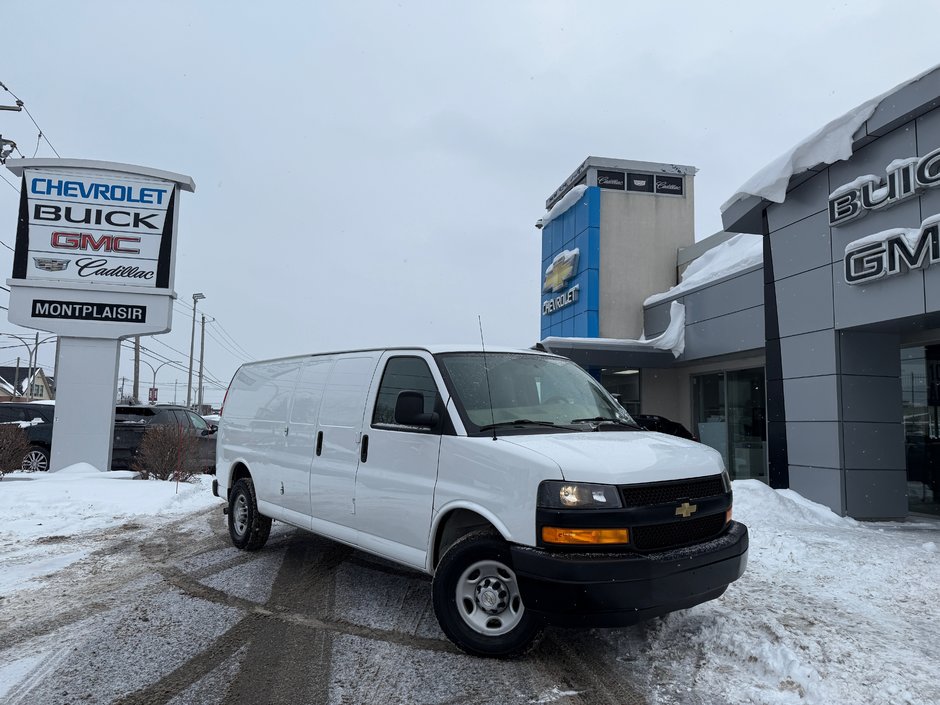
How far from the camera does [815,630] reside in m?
4.35

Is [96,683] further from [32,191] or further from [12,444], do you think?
[32,191]

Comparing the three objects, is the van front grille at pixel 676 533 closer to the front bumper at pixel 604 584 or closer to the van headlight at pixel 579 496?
the front bumper at pixel 604 584

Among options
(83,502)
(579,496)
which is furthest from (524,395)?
(83,502)

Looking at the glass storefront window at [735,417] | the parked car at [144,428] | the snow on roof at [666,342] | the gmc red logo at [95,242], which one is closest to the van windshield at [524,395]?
the glass storefront window at [735,417]

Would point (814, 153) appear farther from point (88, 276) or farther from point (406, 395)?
point (88, 276)

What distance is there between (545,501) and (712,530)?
1281mm

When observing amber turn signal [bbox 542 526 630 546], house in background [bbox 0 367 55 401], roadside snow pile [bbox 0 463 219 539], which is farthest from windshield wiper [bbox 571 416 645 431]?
house in background [bbox 0 367 55 401]

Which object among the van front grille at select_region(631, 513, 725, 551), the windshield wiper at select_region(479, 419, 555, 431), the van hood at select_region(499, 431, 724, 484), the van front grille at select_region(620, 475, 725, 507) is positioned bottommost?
the van front grille at select_region(631, 513, 725, 551)

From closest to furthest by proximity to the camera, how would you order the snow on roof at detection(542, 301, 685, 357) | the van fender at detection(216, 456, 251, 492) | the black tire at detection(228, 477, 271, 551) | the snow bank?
the black tire at detection(228, 477, 271, 551) < the van fender at detection(216, 456, 251, 492) < the snow bank < the snow on roof at detection(542, 301, 685, 357)

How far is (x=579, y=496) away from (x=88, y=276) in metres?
13.9

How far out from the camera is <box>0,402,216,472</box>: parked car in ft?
45.9

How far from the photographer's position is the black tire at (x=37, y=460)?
13.9 m

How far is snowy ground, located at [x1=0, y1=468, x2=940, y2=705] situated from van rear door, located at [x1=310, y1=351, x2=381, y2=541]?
2.54ft

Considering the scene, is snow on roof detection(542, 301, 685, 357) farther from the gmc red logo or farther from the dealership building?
the gmc red logo
